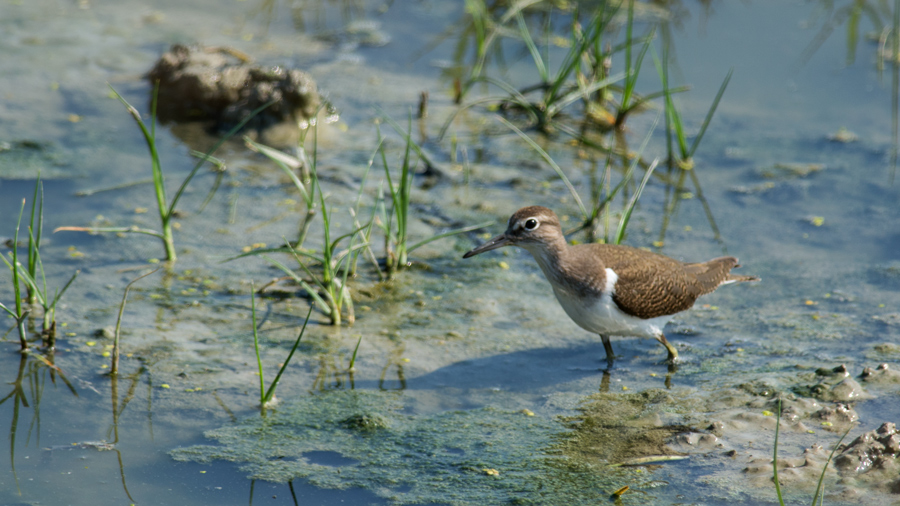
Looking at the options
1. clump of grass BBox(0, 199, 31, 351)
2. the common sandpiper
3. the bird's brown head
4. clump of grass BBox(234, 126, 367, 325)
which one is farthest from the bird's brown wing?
clump of grass BBox(0, 199, 31, 351)

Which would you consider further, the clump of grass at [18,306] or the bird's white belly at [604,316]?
the bird's white belly at [604,316]

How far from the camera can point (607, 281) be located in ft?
15.8

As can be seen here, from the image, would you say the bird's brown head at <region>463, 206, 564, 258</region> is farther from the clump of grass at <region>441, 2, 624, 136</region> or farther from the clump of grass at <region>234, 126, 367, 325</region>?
the clump of grass at <region>441, 2, 624, 136</region>

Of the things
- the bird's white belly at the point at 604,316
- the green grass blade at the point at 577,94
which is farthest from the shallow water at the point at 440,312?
the green grass blade at the point at 577,94

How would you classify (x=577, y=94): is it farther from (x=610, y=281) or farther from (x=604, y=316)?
(x=604, y=316)

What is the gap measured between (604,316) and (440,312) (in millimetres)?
1212

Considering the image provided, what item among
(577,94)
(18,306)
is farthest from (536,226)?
(577,94)

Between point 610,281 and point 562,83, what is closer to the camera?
point 610,281

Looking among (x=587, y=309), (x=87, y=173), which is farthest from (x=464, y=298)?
(x=87, y=173)

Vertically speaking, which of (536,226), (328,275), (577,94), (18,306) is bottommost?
(18,306)

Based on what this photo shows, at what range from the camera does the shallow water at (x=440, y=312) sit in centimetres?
403

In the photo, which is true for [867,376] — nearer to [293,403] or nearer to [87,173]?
[293,403]

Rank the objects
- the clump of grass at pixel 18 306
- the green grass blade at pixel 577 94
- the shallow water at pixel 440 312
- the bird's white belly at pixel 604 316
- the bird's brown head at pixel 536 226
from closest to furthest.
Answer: the shallow water at pixel 440 312 < the clump of grass at pixel 18 306 < the bird's white belly at pixel 604 316 < the bird's brown head at pixel 536 226 < the green grass blade at pixel 577 94

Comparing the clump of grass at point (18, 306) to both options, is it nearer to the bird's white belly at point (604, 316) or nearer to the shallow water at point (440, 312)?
the shallow water at point (440, 312)
